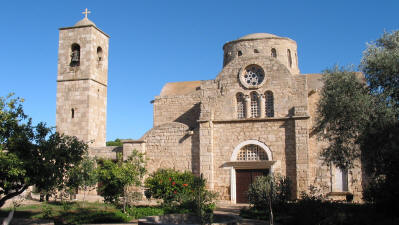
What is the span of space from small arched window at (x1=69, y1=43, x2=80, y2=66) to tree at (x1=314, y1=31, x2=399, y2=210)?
16762mm

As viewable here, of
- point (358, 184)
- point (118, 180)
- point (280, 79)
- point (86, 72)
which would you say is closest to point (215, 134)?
point (280, 79)

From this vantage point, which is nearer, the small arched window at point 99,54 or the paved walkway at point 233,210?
the paved walkway at point 233,210

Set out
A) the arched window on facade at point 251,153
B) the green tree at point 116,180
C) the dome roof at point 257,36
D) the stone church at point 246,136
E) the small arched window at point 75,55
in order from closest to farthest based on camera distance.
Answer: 1. the green tree at point 116,180
2. the stone church at point 246,136
3. the arched window on facade at point 251,153
4. the small arched window at point 75,55
5. the dome roof at point 257,36

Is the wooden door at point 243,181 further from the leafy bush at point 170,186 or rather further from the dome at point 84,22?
the dome at point 84,22

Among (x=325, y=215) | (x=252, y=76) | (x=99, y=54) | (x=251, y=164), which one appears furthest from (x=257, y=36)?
(x=325, y=215)

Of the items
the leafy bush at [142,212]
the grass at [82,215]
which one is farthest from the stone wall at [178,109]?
the grass at [82,215]

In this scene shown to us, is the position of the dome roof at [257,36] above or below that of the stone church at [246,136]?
above

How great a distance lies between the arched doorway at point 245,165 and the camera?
2075 cm

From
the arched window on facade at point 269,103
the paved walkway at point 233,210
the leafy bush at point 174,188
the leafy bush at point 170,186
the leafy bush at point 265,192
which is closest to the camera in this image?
the paved walkway at point 233,210

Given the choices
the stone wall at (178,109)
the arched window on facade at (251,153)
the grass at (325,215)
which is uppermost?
the stone wall at (178,109)

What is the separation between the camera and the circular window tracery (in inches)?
853

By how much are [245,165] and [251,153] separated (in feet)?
2.64

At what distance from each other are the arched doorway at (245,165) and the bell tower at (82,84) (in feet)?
30.7

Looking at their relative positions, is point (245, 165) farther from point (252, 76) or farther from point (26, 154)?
point (26, 154)
